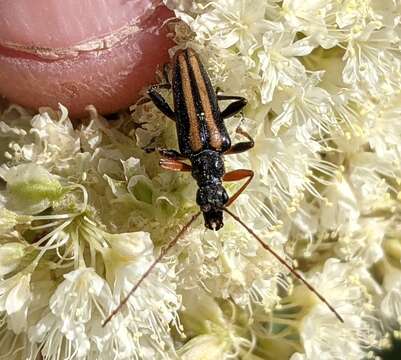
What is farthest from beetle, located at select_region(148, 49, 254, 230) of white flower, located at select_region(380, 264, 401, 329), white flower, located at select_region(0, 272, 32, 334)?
white flower, located at select_region(380, 264, 401, 329)

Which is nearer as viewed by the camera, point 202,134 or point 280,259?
point 202,134

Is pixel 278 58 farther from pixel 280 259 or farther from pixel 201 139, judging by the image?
pixel 280 259

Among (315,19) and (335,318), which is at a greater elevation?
(315,19)

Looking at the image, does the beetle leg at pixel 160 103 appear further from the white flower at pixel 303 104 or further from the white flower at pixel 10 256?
the white flower at pixel 10 256

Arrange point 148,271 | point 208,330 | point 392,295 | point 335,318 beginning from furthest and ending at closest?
point 392,295 → point 335,318 → point 208,330 → point 148,271

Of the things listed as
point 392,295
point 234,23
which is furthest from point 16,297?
point 392,295

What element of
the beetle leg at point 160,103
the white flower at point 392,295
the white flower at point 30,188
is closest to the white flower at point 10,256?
the white flower at point 30,188

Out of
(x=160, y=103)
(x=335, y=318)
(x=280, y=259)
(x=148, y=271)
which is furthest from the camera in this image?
(x=335, y=318)
